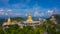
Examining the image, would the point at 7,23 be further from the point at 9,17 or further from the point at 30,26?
the point at 30,26

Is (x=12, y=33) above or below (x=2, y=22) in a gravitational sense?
below

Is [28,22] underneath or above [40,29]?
above

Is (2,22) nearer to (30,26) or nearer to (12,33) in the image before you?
(12,33)

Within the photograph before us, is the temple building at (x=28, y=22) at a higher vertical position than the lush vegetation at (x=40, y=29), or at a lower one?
higher

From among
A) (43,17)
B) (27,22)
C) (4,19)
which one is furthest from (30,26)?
(4,19)

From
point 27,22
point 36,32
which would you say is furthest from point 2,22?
point 36,32

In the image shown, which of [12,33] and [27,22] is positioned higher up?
[27,22]

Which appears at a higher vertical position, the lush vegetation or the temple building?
the temple building

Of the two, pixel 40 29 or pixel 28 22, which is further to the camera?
pixel 28 22

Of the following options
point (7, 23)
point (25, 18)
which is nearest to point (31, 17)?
Answer: point (25, 18)
